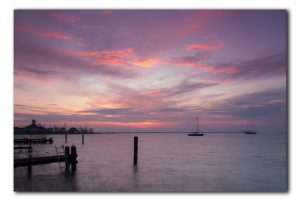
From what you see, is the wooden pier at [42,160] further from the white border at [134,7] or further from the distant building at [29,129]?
the white border at [134,7]

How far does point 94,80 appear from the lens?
10.2 m

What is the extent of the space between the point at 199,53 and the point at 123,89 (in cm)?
292

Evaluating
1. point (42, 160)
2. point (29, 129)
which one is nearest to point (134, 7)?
point (42, 160)

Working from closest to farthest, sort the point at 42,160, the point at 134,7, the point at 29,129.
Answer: the point at 134,7 → the point at 42,160 → the point at 29,129

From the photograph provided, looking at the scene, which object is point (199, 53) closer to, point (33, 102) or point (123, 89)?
point (123, 89)

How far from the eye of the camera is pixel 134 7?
707 cm

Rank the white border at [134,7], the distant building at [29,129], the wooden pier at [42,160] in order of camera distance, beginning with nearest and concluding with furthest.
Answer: the white border at [134,7] < the distant building at [29,129] < the wooden pier at [42,160]

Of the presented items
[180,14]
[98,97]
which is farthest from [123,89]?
[180,14]

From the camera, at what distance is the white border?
22.1 ft

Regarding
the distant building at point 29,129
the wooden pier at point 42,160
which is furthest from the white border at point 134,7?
the wooden pier at point 42,160

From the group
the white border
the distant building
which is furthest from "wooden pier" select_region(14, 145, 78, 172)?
the white border

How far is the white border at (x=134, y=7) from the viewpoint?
265 inches

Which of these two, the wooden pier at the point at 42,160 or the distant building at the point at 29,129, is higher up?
the distant building at the point at 29,129

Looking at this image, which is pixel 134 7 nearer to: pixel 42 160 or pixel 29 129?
pixel 42 160
